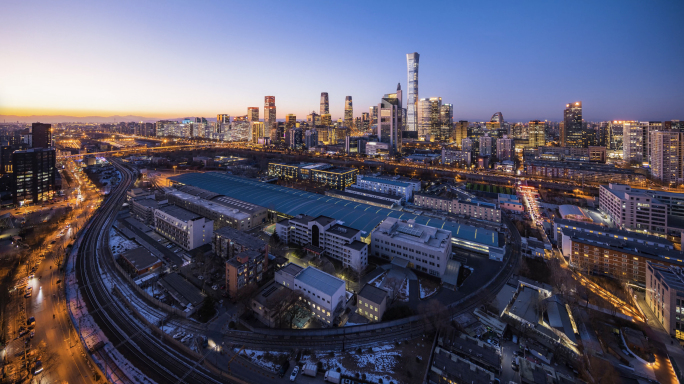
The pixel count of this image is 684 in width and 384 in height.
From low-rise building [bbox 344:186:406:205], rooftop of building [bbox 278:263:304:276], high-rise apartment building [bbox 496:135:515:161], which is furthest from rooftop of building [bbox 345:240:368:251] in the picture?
high-rise apartment building [bbox 496:135:515:161]

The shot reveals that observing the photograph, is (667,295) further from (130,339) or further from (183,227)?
(183,227)

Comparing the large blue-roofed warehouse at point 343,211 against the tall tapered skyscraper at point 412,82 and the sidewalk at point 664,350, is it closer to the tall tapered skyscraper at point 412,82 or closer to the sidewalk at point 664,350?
the sidewalk at point 664,350

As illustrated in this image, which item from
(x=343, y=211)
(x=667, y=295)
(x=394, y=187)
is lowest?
(x=667, y=295)

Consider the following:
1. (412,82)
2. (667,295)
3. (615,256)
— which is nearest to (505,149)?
(615,256)

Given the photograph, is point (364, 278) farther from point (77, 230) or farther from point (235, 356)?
point (77, 230)

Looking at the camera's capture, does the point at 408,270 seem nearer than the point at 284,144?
Yes

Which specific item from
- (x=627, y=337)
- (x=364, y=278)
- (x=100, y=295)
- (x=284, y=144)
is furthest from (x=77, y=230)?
(x=284, y=144)

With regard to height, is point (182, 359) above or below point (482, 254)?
below
